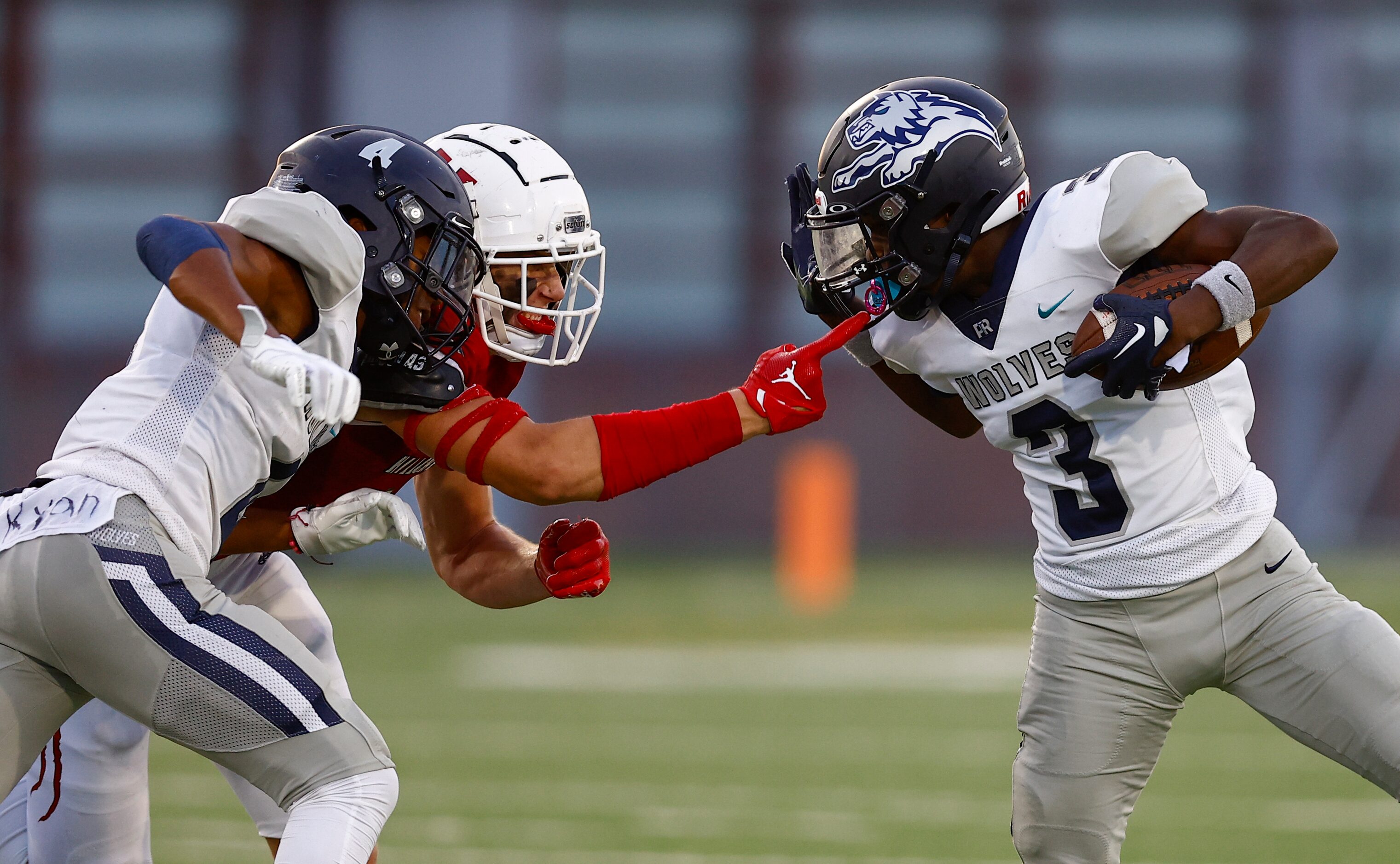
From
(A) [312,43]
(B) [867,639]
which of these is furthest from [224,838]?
(A) [312,43]

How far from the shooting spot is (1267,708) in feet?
10.3

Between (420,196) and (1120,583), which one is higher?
(420,196)

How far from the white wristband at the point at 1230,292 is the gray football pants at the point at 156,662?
163 cm

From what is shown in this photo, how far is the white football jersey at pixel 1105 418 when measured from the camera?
10.3 feet

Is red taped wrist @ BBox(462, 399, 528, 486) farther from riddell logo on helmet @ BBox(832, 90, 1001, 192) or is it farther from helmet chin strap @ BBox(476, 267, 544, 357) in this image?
riddell logo on helmet @ BBox(832, 90, 1001, 192)

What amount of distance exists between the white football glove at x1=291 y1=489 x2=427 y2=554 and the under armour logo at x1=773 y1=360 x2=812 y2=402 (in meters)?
A: 0.76

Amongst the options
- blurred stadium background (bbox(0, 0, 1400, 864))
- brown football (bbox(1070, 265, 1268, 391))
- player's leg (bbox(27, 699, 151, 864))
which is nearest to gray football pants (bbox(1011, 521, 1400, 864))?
brown football (bbox(1070, 265, 1268, 391))

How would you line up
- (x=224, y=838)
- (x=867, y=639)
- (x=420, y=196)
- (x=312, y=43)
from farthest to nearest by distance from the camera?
(x=312, y=43) → (x=867, y=639) → (x=224, y=838) → (x=420, y=196)

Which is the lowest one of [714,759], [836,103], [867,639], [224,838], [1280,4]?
[867,639]

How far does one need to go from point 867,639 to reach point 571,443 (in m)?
Answer: 6.56

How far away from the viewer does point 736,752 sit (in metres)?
6.44

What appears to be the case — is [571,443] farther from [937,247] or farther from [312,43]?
[312,43]

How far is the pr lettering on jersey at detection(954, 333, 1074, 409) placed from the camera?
10.5 ft

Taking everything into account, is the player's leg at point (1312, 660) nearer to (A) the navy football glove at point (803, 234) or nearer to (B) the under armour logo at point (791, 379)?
(B) the under armour logo at point (791, 379)
